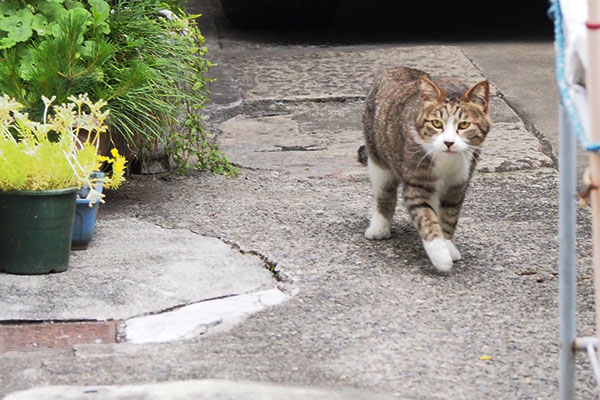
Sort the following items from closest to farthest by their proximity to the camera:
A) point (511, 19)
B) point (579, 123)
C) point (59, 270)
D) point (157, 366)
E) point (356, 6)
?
point (579, 123)
point (157, 366)
point (59, 270)
point (511, 19)
point (356, 6)

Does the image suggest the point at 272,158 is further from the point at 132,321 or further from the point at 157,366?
the point at 157,366

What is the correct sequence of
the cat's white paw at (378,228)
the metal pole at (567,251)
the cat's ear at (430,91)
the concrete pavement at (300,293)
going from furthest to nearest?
the cat's white paw at (378,228) → the cat's ear at (430,91) → the concrete pavement at (300,293) → the metal pole at (567,251)

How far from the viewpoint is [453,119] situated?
14.0 ft

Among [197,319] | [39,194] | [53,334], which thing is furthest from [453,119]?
[53,334]

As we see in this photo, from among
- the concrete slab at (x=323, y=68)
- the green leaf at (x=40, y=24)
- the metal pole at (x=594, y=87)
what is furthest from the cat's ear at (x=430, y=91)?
the concrete slab at (x=323, y=68)

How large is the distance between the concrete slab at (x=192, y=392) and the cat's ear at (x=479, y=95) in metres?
1.56

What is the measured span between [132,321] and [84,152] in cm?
84

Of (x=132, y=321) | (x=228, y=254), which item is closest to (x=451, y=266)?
(x=228, y=254)

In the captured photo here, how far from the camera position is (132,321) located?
3.79 meters

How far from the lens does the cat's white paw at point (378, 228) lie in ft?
15.5

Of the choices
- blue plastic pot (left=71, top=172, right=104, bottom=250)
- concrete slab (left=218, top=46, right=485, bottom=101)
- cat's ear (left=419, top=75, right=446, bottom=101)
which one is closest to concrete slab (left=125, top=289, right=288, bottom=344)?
blue plastic pot (left=71, top=172, right=104, bottom=250)

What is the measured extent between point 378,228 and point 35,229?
151 centimetres

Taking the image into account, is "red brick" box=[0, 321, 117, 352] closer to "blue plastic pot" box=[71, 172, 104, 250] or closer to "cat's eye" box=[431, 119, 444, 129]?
"blue plastic pot" box=[71, 172, 104, 250]

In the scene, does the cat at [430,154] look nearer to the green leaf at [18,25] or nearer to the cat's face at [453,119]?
the cat's face at [453,119]
